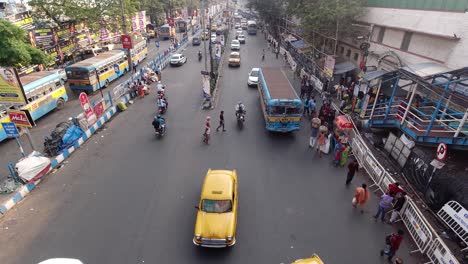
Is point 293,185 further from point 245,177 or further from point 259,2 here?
point 259,2

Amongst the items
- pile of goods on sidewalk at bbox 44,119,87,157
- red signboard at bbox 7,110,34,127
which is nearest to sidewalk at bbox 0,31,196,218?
pile of goods on sidewalk at bbox 44,119,87,157

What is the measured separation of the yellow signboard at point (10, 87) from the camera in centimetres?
1177

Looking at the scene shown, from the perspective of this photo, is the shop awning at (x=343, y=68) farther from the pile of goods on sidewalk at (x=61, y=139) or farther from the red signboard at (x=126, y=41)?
the pile of goods on sidewalk at (x=61, y=139)

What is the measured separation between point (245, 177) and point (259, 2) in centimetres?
5022

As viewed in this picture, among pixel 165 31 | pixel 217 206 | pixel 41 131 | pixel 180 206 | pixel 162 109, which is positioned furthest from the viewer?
pixel 165 31

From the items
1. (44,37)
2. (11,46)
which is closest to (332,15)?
(11,46)

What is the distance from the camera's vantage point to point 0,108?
15.3 m

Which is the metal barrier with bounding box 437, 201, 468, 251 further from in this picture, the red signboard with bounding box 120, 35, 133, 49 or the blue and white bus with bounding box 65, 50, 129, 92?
the red signboard with bounding box 120, 35, 133, 49

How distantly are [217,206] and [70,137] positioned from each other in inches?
417

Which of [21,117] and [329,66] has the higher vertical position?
[329,66]

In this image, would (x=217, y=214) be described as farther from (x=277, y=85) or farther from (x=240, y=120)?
(x=277, y=85)

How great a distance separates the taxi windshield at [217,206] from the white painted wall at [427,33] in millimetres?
15516

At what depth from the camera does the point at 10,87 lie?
1198cm

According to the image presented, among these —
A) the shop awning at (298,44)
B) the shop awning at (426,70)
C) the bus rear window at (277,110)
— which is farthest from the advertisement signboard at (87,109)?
the shop awning at (298,44)
